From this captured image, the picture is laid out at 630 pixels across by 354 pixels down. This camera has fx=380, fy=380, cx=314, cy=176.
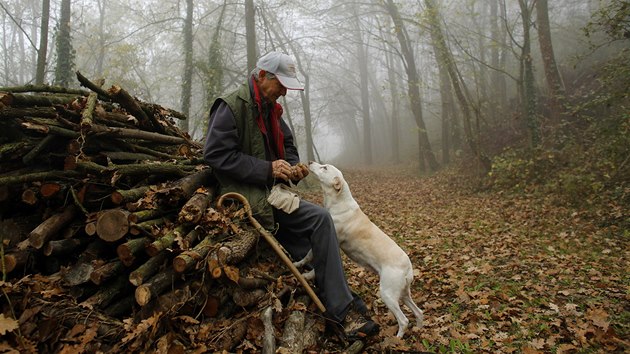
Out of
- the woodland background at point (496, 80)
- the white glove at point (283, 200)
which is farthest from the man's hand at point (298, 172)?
the woodland background at point (496, 80)

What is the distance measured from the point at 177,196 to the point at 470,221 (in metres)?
7.53

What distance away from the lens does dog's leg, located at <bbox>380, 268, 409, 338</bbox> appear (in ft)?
13.4

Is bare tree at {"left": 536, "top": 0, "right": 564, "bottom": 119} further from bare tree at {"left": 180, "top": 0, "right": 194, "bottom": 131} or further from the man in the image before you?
bare tree at {"left": 180, "top": 0, "right": 194, "bottom": 131}

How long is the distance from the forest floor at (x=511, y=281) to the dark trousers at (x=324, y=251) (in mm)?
575

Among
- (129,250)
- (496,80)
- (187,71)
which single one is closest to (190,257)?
(129,250)

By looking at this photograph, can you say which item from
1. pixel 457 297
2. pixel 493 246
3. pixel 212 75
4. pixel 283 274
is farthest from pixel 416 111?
pixel 283 274

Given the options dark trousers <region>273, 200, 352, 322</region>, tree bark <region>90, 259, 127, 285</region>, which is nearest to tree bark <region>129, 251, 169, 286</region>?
tree bark <region>90, 259, 127, 285</region>

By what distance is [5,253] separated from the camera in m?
3.05

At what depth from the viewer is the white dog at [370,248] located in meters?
4.13

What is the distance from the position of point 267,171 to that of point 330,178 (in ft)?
3.55

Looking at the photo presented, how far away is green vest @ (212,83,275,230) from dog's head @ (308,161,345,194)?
36.7 inches

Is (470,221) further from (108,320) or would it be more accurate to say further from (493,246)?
(108,320)

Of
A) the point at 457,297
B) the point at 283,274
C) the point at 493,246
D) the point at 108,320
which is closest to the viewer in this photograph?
the point at 108,320

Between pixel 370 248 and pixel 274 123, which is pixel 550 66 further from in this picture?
pixel 274 123
